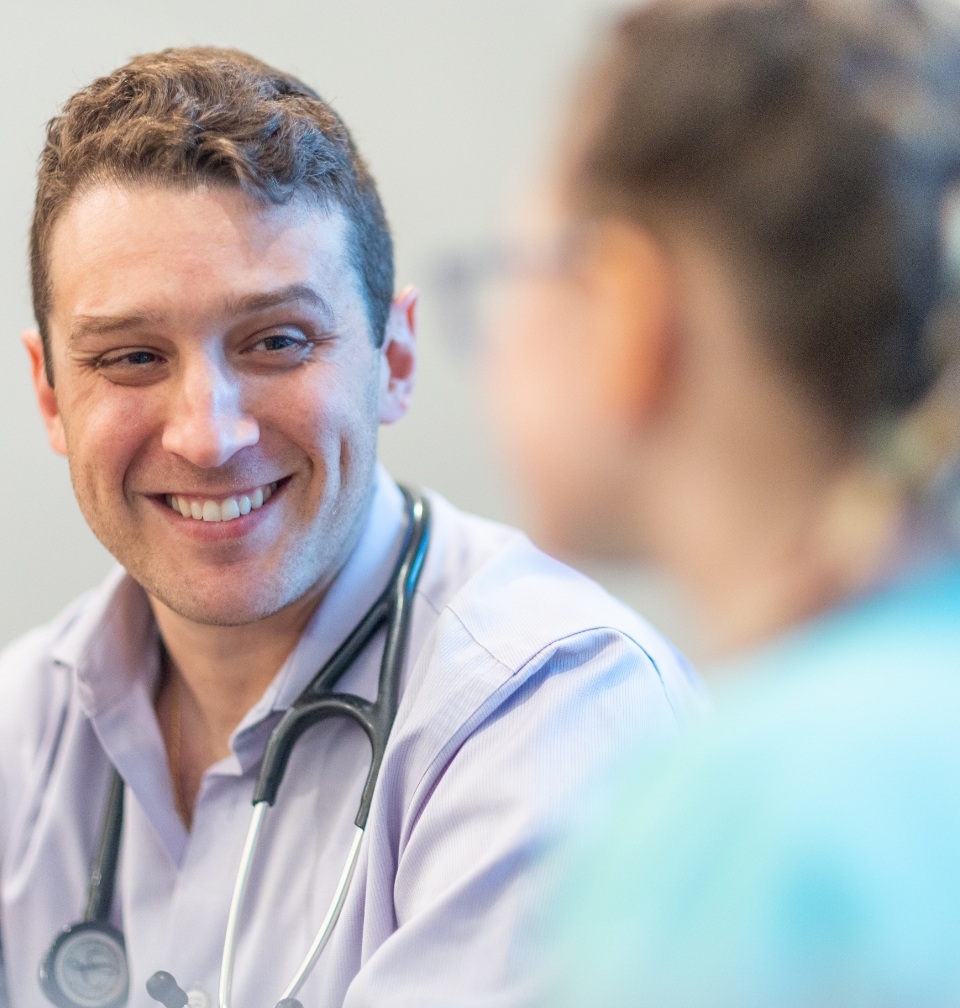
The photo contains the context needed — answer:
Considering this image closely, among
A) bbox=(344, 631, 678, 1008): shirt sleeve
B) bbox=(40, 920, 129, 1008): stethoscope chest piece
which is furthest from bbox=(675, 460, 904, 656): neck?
bbox=(40, 920, 129, 1008): stethoscope chest piece

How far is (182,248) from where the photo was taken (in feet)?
3.31

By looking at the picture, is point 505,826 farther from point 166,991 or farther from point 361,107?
point 361,107

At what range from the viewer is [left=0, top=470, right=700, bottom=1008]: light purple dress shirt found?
860 millimetres

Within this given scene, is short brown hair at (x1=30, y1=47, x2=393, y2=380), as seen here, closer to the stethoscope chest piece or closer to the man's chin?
the man's chin

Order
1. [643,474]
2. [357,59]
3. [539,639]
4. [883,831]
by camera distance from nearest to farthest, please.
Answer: [883,831] → [643,474] → [539,639] → [357,59]

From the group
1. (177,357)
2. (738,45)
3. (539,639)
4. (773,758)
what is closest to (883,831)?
(773,758)

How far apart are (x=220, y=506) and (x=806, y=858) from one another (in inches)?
29.5

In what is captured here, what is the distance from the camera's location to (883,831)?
437mm

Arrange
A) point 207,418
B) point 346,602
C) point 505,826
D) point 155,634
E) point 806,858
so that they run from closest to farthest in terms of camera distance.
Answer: point 806,858, point 505,826, point 207,418, point 346,602, point 155,634

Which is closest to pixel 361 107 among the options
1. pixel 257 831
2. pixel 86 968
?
pixel 257 831

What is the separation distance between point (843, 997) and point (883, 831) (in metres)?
0.06

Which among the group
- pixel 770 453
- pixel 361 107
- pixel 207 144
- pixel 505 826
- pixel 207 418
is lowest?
pixel 505 826

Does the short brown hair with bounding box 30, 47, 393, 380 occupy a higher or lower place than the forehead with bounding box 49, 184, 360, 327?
higher

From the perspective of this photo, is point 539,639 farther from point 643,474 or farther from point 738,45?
point 738,45
